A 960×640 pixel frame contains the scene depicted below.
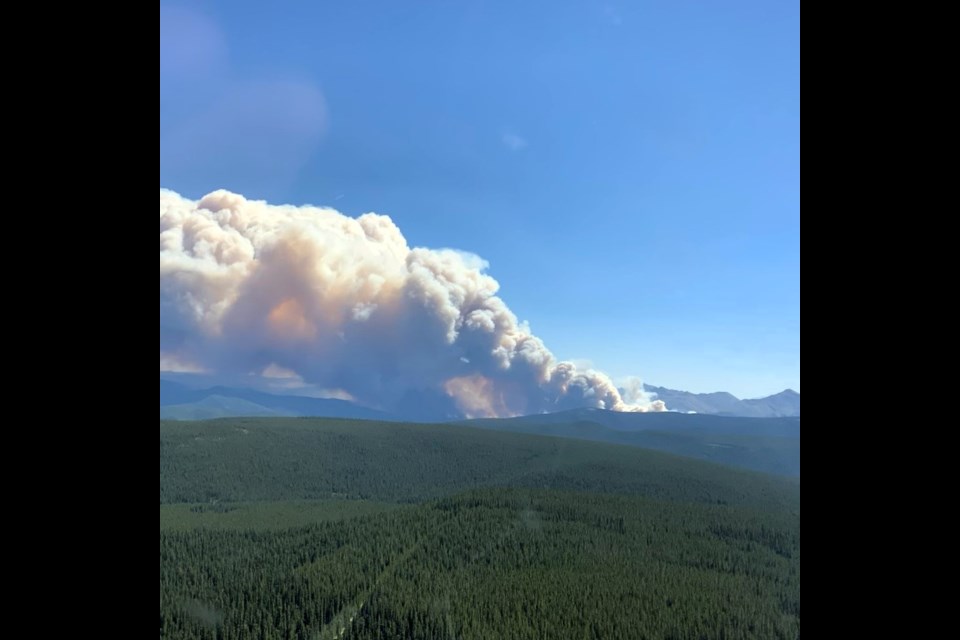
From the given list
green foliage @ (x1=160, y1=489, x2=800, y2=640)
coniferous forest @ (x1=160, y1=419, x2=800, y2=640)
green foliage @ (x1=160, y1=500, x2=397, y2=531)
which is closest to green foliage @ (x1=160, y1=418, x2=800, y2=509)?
coniferous forest @ (x1=160, y1=419, x2=800, y2=640)

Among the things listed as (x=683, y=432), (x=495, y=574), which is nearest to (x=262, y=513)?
(x=495, y=574)

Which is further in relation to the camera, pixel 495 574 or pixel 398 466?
pixel 398 466

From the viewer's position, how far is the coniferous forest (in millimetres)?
15820

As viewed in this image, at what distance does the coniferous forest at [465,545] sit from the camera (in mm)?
15820

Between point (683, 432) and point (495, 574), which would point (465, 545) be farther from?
point (683, 432)

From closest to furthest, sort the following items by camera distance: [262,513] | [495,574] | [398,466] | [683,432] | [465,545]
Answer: [495,574] < [465,545] < [262,513] < [398,466] < [683,432]

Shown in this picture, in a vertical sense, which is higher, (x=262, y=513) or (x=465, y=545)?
(x=465, y=545)

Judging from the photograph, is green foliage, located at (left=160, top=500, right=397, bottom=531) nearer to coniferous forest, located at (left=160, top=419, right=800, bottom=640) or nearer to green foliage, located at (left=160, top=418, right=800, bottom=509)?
coniferous forest, located at (left=160, top=419, right=800, bottom=640)

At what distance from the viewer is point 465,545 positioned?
21.7 m

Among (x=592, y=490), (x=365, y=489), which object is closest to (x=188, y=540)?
(x=365, y=489)
